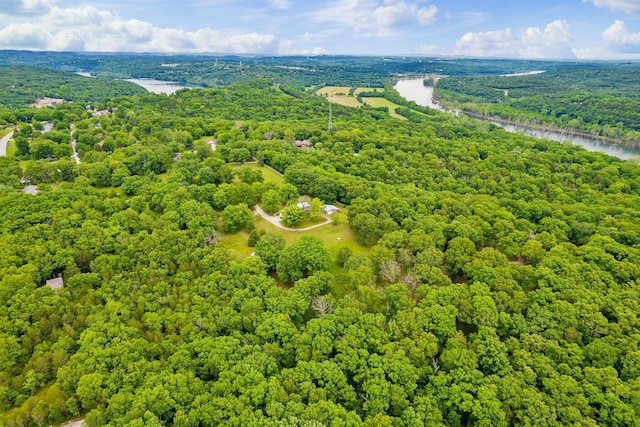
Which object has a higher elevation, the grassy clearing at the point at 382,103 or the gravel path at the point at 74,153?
the grassy clearing at the point at 382,103

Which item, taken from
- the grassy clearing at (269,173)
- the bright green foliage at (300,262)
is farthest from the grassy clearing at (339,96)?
the bright green foliage at (300,262)

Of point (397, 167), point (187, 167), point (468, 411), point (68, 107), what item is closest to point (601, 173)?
point (397, 167)

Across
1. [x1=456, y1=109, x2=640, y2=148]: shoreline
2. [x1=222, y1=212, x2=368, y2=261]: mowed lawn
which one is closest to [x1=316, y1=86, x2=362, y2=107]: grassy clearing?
[x1=456, y1=109, x2=640, y2=148]: shoreline

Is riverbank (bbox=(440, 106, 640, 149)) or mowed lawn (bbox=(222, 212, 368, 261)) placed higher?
riverbank (bbox=(440, 106, 640, 149))

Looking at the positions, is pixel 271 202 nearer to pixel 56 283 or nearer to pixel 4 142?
pixel 56 283

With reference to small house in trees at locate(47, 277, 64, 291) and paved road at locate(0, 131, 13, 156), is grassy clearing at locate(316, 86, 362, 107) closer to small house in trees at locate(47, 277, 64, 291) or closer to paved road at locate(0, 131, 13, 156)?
paved road at locate(0, 131, 13, 156)

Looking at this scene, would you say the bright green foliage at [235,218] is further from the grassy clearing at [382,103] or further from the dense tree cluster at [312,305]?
the grassy clearing at [382,103]
